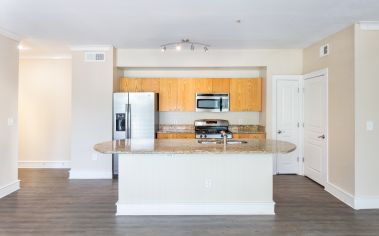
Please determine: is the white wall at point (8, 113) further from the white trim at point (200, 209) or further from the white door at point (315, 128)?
the white door at point (315, 128)

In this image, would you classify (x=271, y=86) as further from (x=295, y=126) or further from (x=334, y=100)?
(x=334, y=100)

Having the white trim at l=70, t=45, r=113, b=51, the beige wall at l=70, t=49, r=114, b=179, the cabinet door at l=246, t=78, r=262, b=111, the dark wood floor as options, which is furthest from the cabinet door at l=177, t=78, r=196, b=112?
the dark wood floor

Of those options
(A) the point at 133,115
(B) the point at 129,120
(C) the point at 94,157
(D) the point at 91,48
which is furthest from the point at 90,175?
(D) the point at 91,48

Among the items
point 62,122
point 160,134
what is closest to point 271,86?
point 160,134

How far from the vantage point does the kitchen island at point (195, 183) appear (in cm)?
350

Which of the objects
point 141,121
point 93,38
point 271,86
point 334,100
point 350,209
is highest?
point 93,38

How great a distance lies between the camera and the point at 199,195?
3.53 m

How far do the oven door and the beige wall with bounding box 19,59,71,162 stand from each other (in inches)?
122

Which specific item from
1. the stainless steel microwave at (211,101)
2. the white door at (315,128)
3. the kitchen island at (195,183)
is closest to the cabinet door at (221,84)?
the stainless steel microwave at (211,101)

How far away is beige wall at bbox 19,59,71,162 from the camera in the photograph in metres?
6.27

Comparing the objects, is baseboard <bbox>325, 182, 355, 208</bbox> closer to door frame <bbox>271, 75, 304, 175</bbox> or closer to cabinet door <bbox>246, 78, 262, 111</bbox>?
door frame <bbox>271, 75, 304, 175</bbox>

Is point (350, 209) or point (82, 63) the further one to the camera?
point (82, 63)

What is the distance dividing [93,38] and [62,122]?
8.13 feet

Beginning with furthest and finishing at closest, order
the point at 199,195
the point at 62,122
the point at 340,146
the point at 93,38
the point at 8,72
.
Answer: the point at 62,122
the point at 93,38
the point at 8,72
the point at 340,146
the point at 199,195
